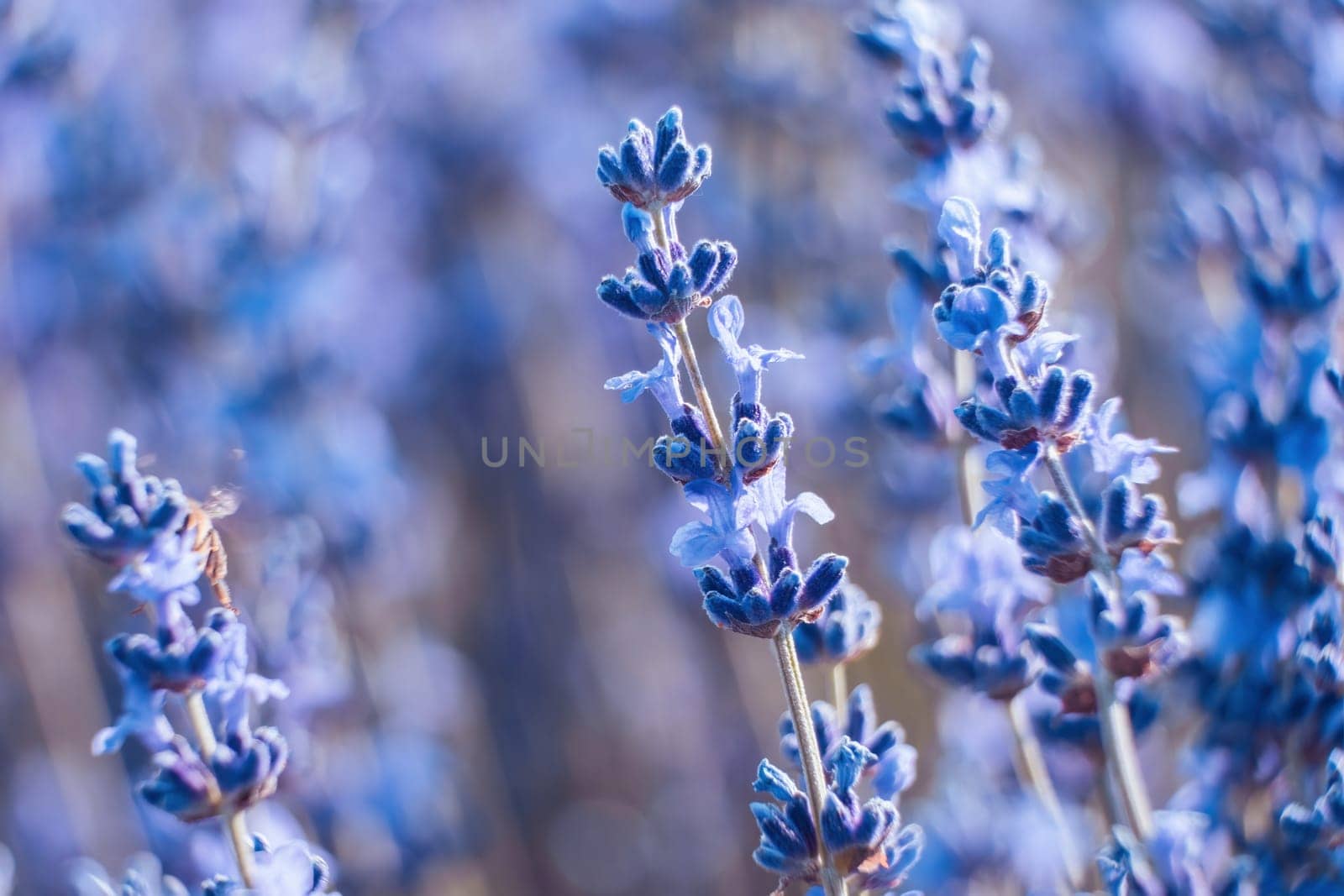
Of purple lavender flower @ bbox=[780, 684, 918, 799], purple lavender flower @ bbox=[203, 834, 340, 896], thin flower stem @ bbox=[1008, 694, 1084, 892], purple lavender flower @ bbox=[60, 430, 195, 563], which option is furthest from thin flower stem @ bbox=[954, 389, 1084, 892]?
purple lavender flower @ bbox=[60, 430, 195, 563]

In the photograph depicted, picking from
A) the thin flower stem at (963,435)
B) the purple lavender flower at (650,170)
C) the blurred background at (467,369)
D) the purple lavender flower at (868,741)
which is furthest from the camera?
the blurred background at (467,369)

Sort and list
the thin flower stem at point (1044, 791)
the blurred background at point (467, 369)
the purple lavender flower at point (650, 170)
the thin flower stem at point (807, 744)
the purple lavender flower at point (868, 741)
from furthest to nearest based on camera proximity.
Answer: the blurred background at point (467, 369) < the thin flower stem at point (1044, 791) < the purple lavender flower at point (868, 741) < the purple lavender flower at point (650, 170) < the thin flower stem at point (807, 744)

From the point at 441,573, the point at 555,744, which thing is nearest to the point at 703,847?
the point at 555,744

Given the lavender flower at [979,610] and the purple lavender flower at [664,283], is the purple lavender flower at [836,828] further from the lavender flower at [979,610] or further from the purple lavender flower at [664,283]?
the purple lavender flower at [664,283]

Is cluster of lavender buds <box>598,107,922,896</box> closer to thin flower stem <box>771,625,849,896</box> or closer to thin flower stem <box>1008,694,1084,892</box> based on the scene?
thin flower stem <box>771,625,849,896</box>

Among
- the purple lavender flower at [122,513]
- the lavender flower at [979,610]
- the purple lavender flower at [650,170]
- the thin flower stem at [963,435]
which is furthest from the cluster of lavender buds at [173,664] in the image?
the thin flower stem at [963,435]

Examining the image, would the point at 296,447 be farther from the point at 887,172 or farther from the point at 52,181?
the point at 887,172
